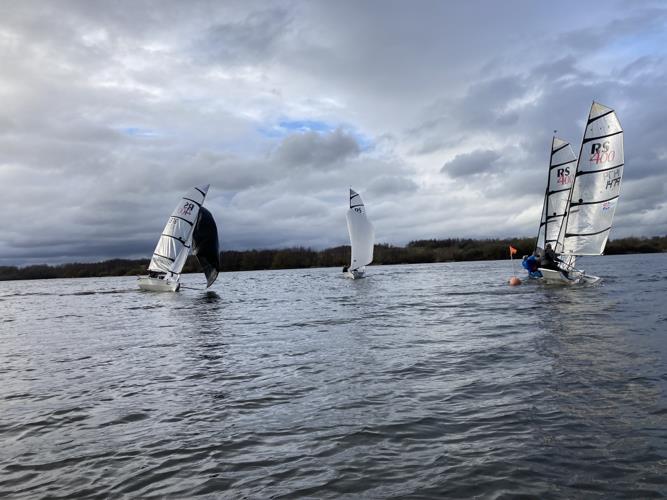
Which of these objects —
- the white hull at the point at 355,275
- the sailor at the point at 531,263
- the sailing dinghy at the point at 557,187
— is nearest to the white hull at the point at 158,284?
the white hull at the point at 355,275

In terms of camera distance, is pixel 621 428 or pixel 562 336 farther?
pixel 562 336

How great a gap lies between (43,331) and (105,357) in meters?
10.0

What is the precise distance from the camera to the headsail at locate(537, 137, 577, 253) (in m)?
35.7

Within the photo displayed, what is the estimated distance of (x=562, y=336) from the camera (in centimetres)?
1299

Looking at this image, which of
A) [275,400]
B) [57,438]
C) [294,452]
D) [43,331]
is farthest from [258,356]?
[43,331]

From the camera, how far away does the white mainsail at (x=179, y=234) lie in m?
40.9

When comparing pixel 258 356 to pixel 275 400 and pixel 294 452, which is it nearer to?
pixel 275 400

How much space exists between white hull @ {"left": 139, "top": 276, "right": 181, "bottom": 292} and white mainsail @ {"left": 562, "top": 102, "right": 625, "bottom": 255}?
30977 mm

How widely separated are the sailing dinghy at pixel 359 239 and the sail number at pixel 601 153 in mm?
23513

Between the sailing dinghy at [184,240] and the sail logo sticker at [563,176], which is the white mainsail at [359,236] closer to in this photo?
the sailing dinghy at [184,240]

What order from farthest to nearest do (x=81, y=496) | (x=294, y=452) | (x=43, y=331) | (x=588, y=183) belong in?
(x=588, y=183) < (x=43, y=331) < (x=294, y=452) < (x=81, y=496)

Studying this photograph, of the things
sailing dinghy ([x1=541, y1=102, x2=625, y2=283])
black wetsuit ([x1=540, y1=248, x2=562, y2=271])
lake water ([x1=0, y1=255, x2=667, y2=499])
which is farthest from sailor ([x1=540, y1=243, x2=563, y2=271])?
lake water ([x1=0, y1=255, x2=667, y2=499])

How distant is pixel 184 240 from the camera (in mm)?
40875

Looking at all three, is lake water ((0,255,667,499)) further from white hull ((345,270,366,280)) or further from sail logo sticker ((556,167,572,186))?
white hull ((345,270,366,280))
